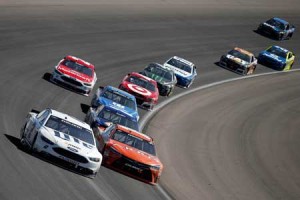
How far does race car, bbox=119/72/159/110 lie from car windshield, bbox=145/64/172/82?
2.36 meters

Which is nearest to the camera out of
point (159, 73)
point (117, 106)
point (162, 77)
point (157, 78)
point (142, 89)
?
point (117, 106)

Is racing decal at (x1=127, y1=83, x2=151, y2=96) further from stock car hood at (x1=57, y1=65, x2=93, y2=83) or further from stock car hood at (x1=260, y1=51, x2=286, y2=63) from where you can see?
stock car hood at (x1=260, y1=51, x2=286, y2=63)

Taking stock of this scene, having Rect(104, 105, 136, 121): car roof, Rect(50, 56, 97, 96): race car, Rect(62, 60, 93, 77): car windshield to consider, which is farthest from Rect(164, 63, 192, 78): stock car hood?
Rect(104, 105, 136, 121): car roof

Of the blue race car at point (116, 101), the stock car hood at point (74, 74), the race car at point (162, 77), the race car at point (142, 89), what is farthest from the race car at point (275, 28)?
the blue race car at point (116, 101)

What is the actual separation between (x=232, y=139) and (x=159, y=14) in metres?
22.5

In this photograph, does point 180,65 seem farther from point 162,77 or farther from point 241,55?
point 241,55

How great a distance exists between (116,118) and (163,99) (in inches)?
406

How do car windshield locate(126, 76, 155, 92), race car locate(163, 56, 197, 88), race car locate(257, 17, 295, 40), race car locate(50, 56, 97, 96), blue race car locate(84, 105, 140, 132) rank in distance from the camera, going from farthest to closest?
race car locate(257, 17, 295, 40)
race car locate(163, 56, 197, 88)
car windshield locate(126, 76, 155, 92)
race car locate(50, 56, 97, 96)
blue race car locate(84, 105, 140, 132)

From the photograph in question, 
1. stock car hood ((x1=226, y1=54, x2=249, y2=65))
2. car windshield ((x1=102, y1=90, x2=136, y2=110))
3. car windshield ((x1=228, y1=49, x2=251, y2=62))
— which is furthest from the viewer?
car windshield ((x1=228, y1=49, x2=251, y2=62))

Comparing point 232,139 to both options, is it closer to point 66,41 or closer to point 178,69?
point 178,69

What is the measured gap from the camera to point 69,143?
67.0 ft

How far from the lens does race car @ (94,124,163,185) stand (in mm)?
22078

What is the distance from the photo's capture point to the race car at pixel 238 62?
45594 millimetres

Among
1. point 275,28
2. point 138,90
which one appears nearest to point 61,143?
point 138,90
